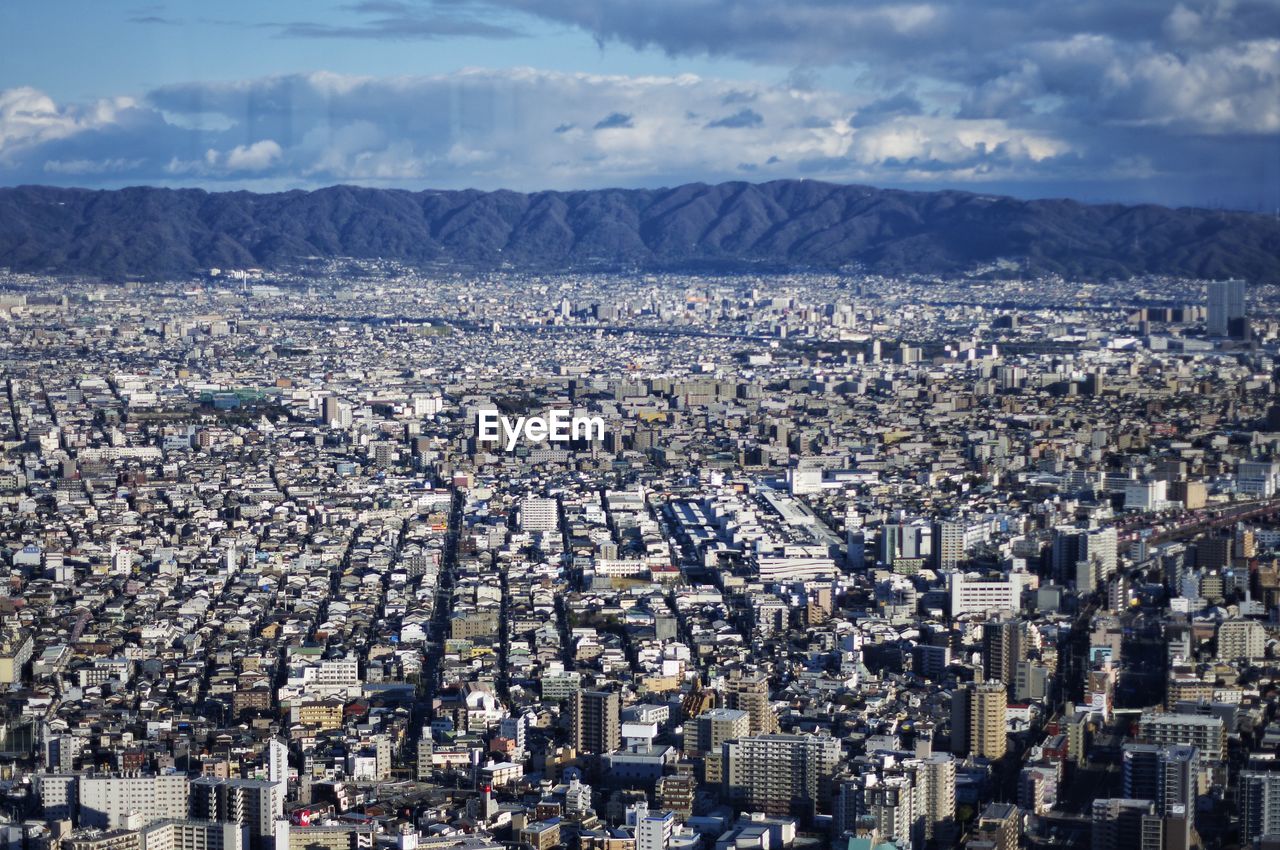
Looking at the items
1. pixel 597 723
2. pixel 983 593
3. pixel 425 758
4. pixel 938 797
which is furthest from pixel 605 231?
pixel 938 797

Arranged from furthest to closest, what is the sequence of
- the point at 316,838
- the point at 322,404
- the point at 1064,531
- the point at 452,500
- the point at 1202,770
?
the point at 322,404
the point at 452,500
the point at 1064,531
the point at 1202,770
the point at 316,838

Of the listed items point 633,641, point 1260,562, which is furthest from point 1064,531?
point 633,641

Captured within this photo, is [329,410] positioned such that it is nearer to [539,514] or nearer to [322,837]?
[539,514]

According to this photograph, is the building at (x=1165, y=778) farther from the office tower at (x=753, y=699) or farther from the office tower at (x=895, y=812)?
the office tower at (x=753, y=699)

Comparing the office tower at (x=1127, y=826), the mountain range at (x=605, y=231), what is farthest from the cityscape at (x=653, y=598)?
the mountain range at (x=605, y=231)

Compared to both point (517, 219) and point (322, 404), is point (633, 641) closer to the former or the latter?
point (322, 404)
